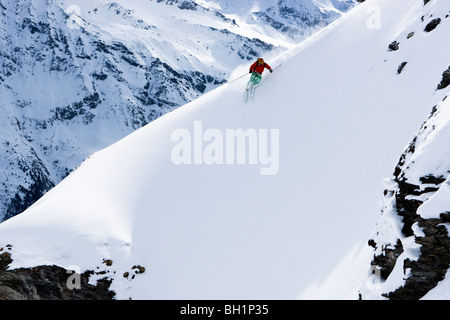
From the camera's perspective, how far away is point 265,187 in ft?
68.0

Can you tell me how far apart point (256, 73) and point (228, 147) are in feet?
17.1

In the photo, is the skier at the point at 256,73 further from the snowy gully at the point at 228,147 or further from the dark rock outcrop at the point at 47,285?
the dark rock outcrop at the point at 47,285

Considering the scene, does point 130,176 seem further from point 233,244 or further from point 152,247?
point 233,244

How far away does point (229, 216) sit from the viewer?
19.9 meters

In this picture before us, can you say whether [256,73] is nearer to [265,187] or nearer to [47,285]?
[265,187]

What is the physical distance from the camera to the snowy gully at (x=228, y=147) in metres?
22.6

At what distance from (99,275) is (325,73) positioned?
57.3ft

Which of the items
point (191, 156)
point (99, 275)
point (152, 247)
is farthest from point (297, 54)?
point (99, 275)

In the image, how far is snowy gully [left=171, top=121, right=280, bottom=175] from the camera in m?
22.6

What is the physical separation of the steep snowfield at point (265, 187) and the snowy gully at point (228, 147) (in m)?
0.10

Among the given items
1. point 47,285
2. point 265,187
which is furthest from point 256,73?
point 47,285

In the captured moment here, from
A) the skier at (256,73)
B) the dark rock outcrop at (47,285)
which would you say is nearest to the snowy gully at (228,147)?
the skier at (256,73)

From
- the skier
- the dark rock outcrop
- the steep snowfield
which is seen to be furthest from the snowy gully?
the dark rock outcrop

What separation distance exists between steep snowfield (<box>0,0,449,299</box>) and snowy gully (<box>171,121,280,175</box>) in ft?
0.34
